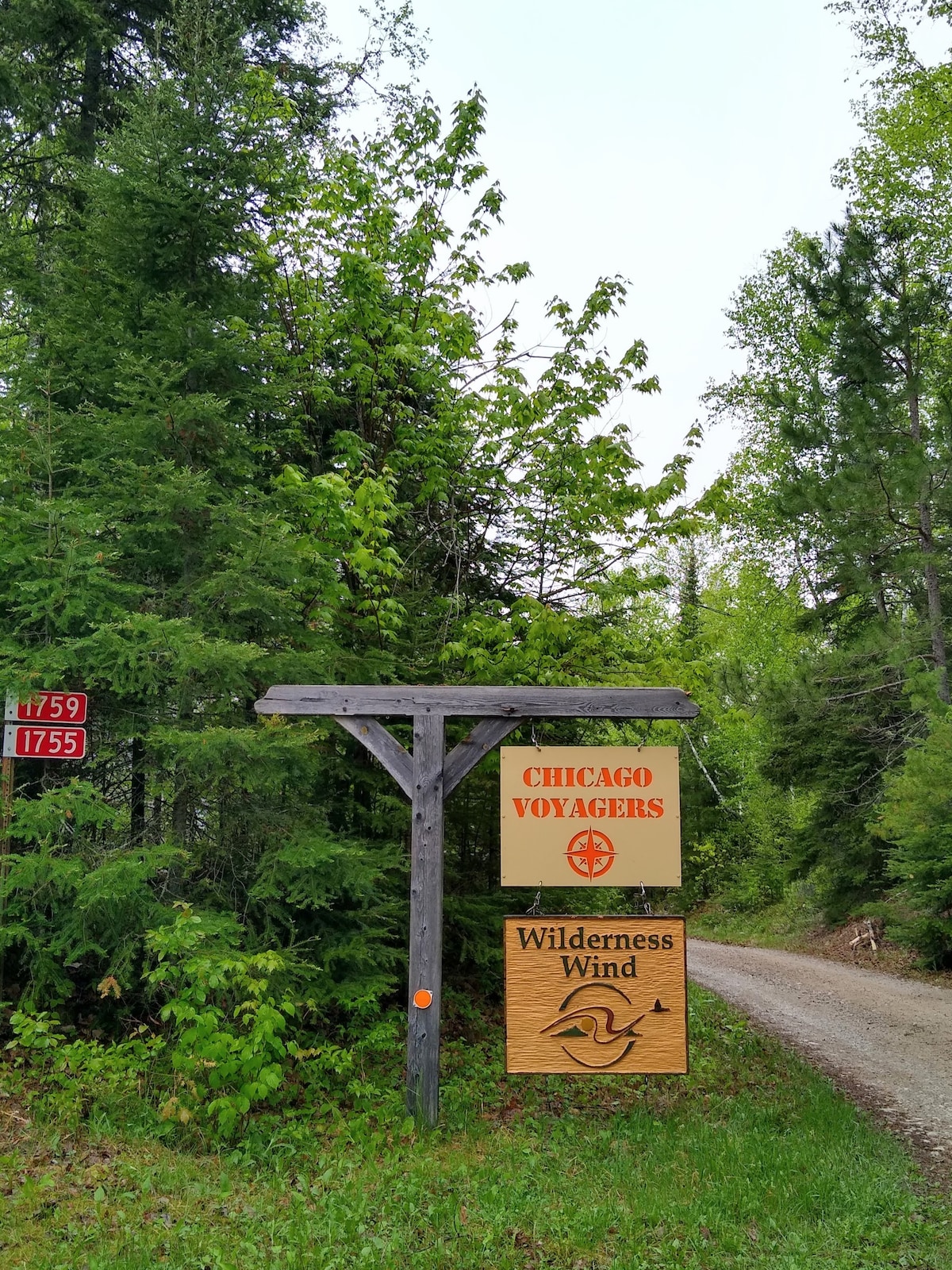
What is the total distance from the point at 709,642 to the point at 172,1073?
21.3 ft

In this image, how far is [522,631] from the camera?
390 inches

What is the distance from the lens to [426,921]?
6828 millimetres

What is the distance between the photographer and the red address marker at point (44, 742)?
273 inches

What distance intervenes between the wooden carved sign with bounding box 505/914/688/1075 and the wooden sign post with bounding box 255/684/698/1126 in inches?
28.6

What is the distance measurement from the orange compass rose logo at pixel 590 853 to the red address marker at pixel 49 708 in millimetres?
3715

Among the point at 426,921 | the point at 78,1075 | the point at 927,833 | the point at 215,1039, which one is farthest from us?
the point at 927,833

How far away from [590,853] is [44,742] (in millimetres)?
4010

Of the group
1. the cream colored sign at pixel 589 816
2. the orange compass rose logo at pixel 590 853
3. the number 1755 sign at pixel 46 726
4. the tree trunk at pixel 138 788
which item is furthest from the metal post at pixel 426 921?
the number 1755 sign at pixel 46 726

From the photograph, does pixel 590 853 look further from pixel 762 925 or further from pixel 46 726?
pixel 762 925

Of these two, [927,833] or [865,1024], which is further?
[927,833]

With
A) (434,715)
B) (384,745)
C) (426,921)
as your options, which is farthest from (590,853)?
(384,745)

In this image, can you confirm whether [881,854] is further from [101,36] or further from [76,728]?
[101,36]

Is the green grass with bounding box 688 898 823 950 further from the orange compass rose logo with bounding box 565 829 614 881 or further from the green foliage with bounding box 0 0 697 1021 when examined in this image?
the orange compass rose logo with bounding box 565 829 614 881

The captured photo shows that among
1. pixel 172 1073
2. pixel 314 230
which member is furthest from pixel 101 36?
pixel 172 1073
